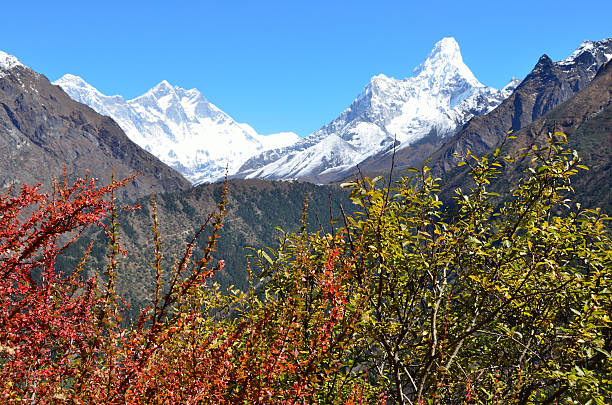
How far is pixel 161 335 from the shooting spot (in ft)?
14.7

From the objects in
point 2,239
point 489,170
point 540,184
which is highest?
point 2,239

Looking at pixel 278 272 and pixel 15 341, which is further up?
pixel 15 341

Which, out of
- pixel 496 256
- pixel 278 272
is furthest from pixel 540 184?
pixel 278 272

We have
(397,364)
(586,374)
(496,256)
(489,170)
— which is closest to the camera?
(586,374)

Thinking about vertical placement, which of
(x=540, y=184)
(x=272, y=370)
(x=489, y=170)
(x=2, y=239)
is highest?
(x=2, y=239)

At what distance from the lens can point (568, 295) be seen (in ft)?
24.5

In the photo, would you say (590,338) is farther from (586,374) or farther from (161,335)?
(161,335)

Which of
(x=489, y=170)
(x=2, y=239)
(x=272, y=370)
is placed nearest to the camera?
(x=272, y=370)

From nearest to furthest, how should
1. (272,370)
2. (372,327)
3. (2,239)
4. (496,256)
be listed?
(272,370)
(2,239)
(372,327)
(496,256)

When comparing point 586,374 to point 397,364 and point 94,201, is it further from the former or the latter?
point 94,201

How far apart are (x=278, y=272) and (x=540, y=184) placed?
6091 mm

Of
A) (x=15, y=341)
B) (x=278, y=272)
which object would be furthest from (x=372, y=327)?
(x=15, y=341)

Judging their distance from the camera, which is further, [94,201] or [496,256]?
[496,256]

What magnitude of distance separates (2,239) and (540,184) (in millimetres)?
9165
